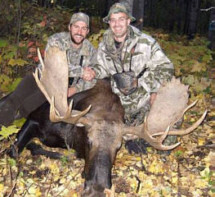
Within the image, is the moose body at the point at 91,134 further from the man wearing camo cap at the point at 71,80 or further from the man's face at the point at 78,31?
the man's face at the point at 78,31

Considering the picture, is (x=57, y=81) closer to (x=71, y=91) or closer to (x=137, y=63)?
(x=71, y=91)

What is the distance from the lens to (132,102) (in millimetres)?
5301

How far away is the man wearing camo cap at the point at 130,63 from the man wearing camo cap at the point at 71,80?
0.26 meters

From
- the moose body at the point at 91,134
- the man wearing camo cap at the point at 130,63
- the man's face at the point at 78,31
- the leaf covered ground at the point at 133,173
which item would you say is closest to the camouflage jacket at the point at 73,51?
the man's face at the point at 78,31

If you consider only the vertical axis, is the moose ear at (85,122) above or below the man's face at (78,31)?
below

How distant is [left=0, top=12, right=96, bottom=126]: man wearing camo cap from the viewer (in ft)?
16.9

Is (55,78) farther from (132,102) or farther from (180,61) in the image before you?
(180,61)

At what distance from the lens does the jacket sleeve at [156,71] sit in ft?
16.3

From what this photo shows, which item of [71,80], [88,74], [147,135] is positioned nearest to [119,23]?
[88,74]

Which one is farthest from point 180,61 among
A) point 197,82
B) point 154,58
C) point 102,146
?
point 102,146

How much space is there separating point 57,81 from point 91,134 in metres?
0.77

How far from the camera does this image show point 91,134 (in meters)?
4.18

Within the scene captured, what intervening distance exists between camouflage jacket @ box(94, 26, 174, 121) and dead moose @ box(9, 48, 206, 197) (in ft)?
1.46

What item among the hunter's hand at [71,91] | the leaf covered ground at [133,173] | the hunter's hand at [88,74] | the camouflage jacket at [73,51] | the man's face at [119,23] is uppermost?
the man's face at [119,23]
